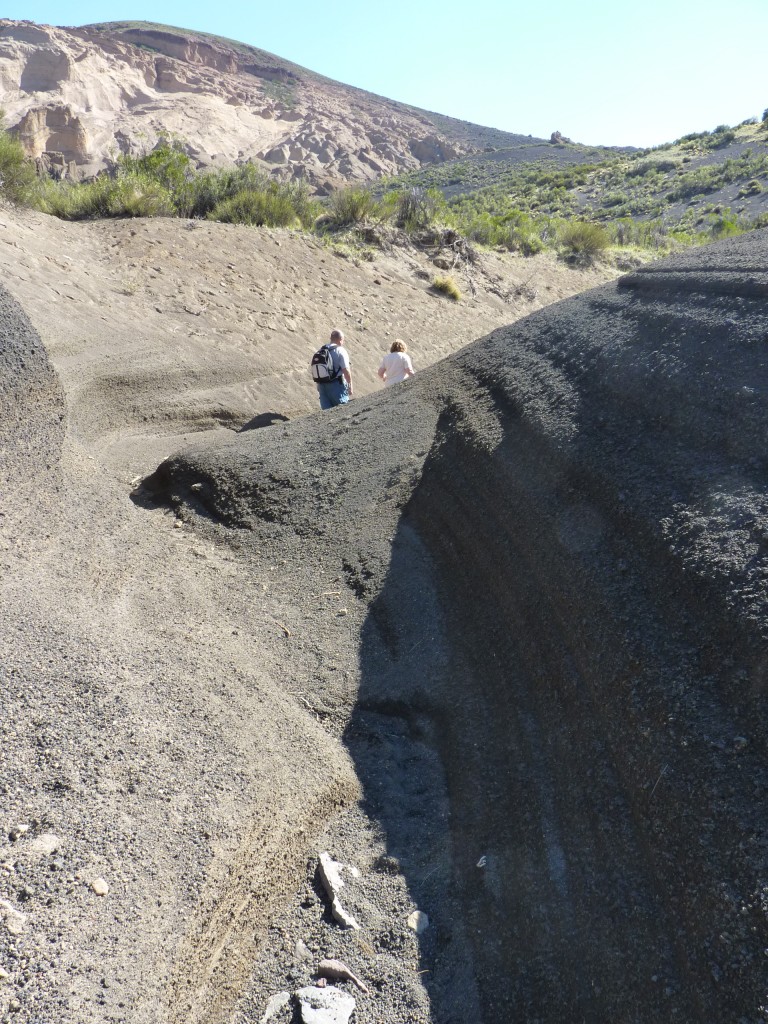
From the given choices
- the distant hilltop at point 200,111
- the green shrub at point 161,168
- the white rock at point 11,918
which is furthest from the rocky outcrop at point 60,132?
the white rock at point 11,918

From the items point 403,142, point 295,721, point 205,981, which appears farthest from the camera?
point 403,142

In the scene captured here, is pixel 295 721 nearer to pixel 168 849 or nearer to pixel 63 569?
pixel 168 849

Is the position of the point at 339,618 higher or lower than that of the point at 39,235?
lower

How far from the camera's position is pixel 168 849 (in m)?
3.20

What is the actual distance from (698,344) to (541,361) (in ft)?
5.41

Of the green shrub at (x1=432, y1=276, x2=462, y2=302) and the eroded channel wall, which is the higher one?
the green shrub at (x1=432, y1=276, x2=462, y2=302)

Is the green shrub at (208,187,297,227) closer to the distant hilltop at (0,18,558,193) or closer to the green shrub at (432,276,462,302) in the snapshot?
the green shrub at (432,276,462,302)

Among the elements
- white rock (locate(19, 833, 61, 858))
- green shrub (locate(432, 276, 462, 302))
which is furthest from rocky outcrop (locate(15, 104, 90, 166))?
white rock (locate(19, 833, 61, 858))

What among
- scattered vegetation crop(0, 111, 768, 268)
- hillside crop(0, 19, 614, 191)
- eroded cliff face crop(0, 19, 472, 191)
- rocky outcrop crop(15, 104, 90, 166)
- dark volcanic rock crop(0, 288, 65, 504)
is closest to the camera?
dark volcanic rock crop(0, 288, 65, 504)

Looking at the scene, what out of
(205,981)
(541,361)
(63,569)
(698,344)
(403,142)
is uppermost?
(403,142)

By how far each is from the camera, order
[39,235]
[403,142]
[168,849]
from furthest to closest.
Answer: [403,142] < [39,235] < [168,849]

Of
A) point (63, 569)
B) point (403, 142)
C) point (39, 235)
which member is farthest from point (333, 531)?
point (403, 142)

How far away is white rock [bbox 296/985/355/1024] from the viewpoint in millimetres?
2844

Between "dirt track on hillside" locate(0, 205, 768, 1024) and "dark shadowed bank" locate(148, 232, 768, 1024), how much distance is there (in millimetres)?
16
